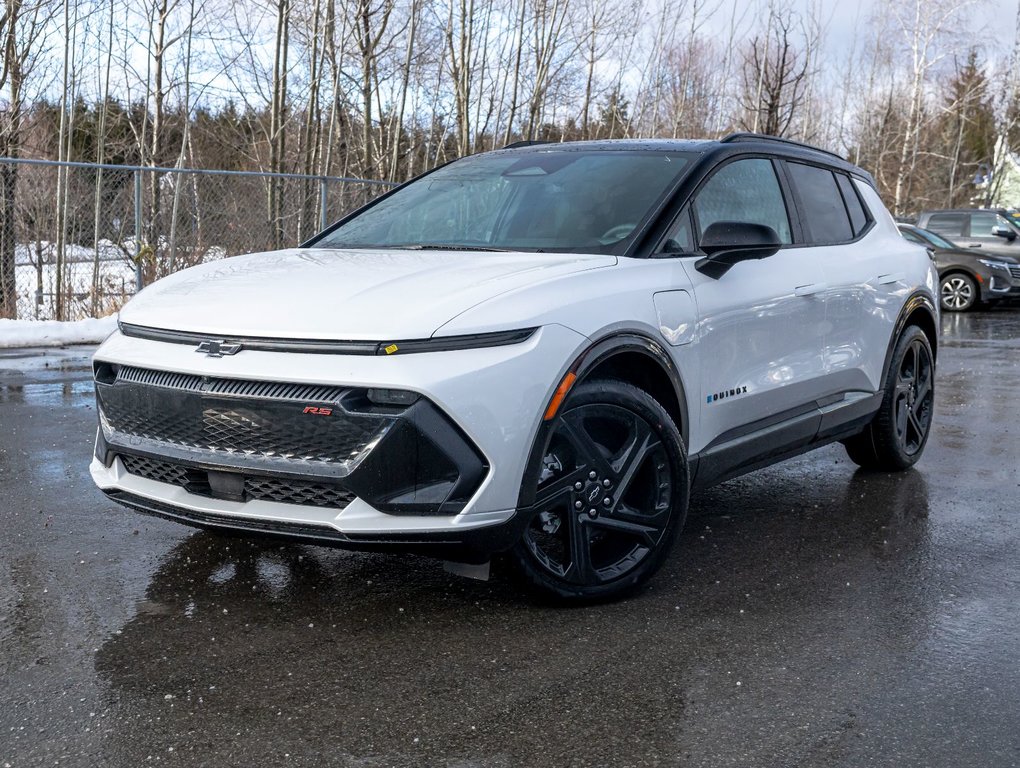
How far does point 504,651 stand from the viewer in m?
3.39

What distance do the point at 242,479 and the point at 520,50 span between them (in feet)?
56.0

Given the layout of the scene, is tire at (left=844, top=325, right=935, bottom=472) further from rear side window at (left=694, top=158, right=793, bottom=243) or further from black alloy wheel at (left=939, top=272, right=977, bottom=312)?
black alloy wheel at (left=939, top=272, right=977, bottom=312)

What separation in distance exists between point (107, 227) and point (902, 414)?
32.7 ft

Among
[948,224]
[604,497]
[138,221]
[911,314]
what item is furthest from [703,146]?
[948,224]

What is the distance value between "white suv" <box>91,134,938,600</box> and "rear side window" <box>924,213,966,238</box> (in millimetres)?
17606

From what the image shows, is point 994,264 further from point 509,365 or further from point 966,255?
point 509,365

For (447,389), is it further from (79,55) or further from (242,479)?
(79,55)

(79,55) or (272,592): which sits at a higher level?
Result: (79,55)

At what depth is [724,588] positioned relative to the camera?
4.07 metres

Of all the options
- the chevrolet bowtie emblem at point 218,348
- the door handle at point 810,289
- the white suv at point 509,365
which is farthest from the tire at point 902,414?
the chevrolet bowtie emblem at point 218,348

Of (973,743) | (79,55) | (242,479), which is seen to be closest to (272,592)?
(242,479)

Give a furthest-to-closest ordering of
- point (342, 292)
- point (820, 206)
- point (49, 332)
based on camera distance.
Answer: point (49, 332)
point (820, 206)
point (342, 292)

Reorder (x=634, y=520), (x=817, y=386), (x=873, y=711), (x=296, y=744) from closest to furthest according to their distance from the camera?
(x=296, y=744), (x=873, y=711), (x=634, y=520), (x=817, y=386)

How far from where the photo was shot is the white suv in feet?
10.7
